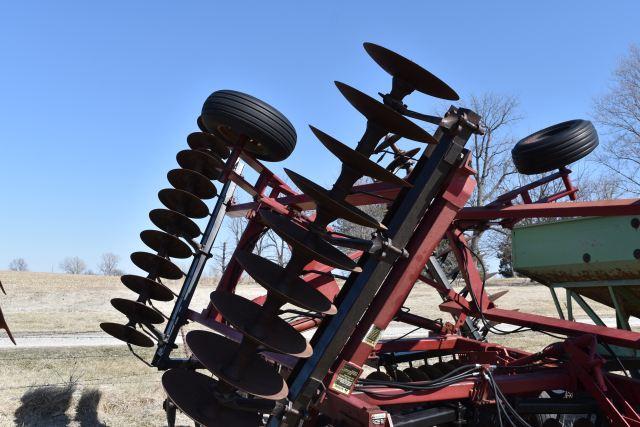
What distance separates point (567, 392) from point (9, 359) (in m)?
6.60

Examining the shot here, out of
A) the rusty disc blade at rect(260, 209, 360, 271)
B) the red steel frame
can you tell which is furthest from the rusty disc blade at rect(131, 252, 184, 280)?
the rusty disc blade at rect(260, 209, 360, 271)

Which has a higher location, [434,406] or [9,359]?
[434,406]

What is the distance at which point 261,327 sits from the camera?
9.41 ft

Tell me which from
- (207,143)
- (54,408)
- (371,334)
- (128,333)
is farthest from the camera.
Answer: (54,408)

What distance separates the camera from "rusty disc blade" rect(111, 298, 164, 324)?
4.94 meters

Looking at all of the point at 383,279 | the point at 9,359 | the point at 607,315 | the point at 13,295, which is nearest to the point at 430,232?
the point at 383,279

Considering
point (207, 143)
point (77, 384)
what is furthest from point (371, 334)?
point (77, 384)

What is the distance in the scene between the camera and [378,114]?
9.53 ft

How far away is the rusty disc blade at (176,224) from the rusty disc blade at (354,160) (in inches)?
101

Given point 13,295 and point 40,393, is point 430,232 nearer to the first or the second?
point 40,393

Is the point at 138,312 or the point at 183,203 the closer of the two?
the point at 138,312

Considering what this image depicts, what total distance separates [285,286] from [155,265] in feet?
8.41

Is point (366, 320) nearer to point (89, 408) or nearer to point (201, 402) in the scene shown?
point (201, 402)

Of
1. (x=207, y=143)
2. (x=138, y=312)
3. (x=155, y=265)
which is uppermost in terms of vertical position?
(x=207, y=143)
